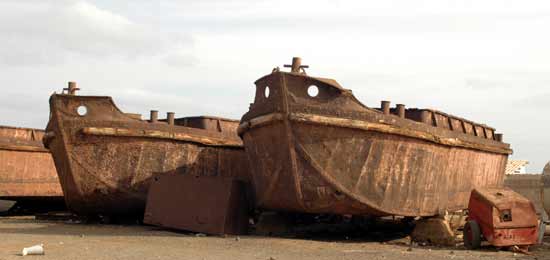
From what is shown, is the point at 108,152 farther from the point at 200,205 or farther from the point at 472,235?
the point at 472,235

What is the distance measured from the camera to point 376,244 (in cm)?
965

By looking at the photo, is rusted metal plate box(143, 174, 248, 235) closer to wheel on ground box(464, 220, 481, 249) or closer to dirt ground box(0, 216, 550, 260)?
dirt ground box(0, 216, 550, 260)

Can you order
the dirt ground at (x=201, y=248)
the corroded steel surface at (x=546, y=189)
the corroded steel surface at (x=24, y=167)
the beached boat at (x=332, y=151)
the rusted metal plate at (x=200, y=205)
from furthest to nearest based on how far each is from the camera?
the corroded steel surface at (x=24, y=167), the corroded steel surface at (x=546, y=189), the rusted metal plate at (x=200, y=205), the beached boat at (x=332, y=151), the dirt ground at (x=201, y=248)

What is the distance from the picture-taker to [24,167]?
16.0 metres

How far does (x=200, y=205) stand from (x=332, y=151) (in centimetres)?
253

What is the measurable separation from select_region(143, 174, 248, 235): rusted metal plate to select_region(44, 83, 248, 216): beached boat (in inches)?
50.1

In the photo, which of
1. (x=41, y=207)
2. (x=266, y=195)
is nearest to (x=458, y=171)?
(x=266, y=195)

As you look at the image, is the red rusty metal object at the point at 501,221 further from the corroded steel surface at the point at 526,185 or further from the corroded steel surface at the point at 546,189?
the corroded steel surface at the point at 526,185

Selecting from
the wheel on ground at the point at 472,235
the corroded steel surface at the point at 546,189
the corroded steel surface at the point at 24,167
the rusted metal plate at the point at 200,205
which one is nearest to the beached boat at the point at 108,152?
the rusted metal plate at the point at 200,205

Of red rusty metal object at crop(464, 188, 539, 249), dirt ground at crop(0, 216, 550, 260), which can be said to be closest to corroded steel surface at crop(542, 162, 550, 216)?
dirt ground at crop(0, 216, 550, 260)

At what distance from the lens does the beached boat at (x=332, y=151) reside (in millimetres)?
9453

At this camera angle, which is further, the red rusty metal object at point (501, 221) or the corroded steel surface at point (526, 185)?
the corroded steel surface at point (526, 185)

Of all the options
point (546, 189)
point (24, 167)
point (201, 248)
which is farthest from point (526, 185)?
point (24, 167)

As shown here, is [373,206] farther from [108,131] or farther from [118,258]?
[108,131]
